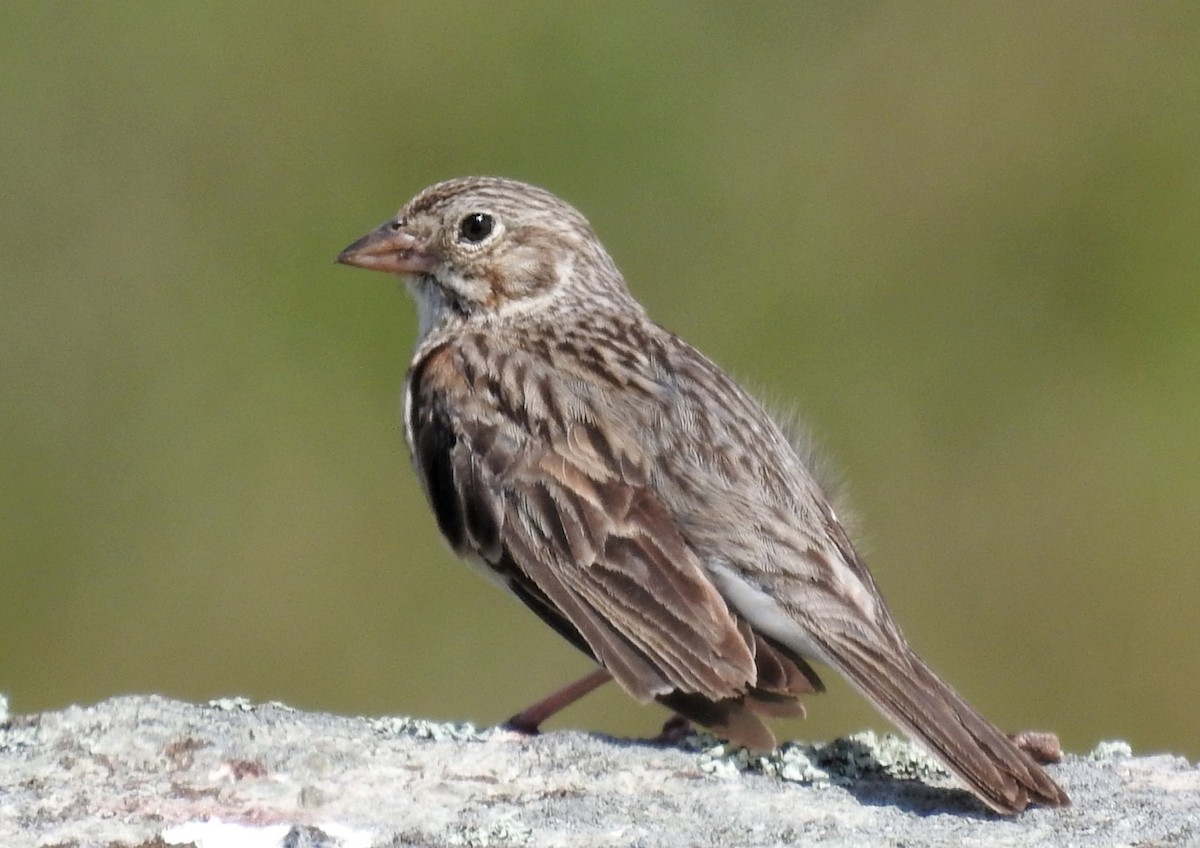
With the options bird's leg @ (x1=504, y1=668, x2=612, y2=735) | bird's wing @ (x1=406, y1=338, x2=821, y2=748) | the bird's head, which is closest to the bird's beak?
the bird's head

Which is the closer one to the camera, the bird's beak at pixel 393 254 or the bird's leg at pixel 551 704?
the bird's leg at pixel 551 704

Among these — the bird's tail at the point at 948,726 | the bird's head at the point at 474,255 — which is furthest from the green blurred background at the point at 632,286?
the bird's tail at the point at 948,726

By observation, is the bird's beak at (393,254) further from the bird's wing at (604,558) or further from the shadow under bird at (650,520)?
the bird's wing at (604,558)

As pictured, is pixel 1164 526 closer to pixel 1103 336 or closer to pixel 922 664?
pixel 1103 336

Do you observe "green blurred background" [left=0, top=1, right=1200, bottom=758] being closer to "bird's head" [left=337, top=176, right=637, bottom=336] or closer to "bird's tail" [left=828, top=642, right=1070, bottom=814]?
"bird's head" [left=337, top=176, right=637, bottom=336]

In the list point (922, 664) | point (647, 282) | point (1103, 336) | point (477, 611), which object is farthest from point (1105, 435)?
point (922, 664)

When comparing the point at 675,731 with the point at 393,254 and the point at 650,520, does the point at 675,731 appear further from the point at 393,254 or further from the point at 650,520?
the point at 393,254
